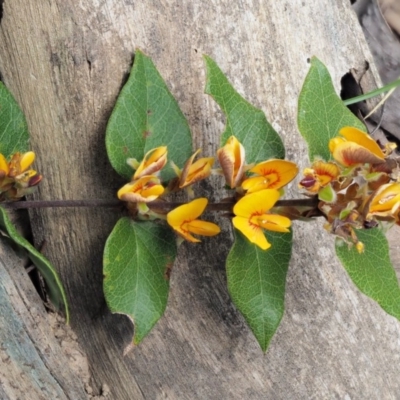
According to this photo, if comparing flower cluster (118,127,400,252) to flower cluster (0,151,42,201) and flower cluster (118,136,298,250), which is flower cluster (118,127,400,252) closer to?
flower cluster (118,136,298,250)

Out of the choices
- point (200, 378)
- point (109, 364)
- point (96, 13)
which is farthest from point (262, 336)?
point (96, 13)

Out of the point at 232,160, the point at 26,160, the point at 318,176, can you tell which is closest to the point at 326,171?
the point at 318,176

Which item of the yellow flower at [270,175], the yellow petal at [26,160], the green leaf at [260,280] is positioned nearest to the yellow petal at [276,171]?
the yellow flower at [270,175]

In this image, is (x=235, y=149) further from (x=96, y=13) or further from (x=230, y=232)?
(x=96, y=13)

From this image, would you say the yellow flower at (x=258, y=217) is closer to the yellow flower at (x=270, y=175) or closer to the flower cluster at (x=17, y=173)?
the yellow flower at (x=270, y=175)

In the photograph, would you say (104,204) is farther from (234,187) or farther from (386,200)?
(386,200)

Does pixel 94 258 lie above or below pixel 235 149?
below
